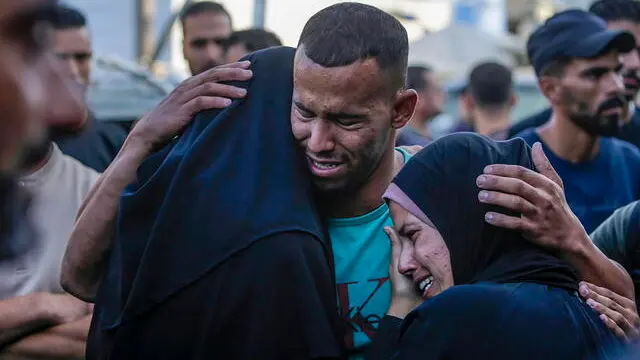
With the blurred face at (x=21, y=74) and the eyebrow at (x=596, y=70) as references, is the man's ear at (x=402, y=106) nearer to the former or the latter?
the blurred face at (x=21, y=74)

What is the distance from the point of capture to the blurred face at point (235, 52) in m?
6.11

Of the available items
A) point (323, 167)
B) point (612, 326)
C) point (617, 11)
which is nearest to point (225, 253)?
point (323, 167)

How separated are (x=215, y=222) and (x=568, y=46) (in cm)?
289

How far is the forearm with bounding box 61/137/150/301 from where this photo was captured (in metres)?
3.11

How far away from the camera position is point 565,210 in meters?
2.96

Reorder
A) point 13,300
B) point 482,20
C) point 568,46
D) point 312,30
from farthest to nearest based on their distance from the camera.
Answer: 1. point 482,20
2. point 568,46
3. point 13,300
4. point 312,30

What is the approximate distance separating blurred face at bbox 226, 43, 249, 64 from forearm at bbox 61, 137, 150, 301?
2.95 m

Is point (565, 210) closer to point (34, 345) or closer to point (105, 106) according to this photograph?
point (34, 345)

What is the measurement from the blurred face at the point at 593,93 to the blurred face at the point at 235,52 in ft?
5.59

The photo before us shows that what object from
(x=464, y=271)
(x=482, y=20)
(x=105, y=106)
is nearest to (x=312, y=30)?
(x=464, y=271)

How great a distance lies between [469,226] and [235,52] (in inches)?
139

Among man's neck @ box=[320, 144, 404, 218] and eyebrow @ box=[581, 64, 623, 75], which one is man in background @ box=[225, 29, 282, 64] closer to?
eyebrow @ box=[581, 64, 623, 75]

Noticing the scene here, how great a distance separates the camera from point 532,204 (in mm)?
2875

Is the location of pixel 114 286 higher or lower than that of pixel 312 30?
lower
